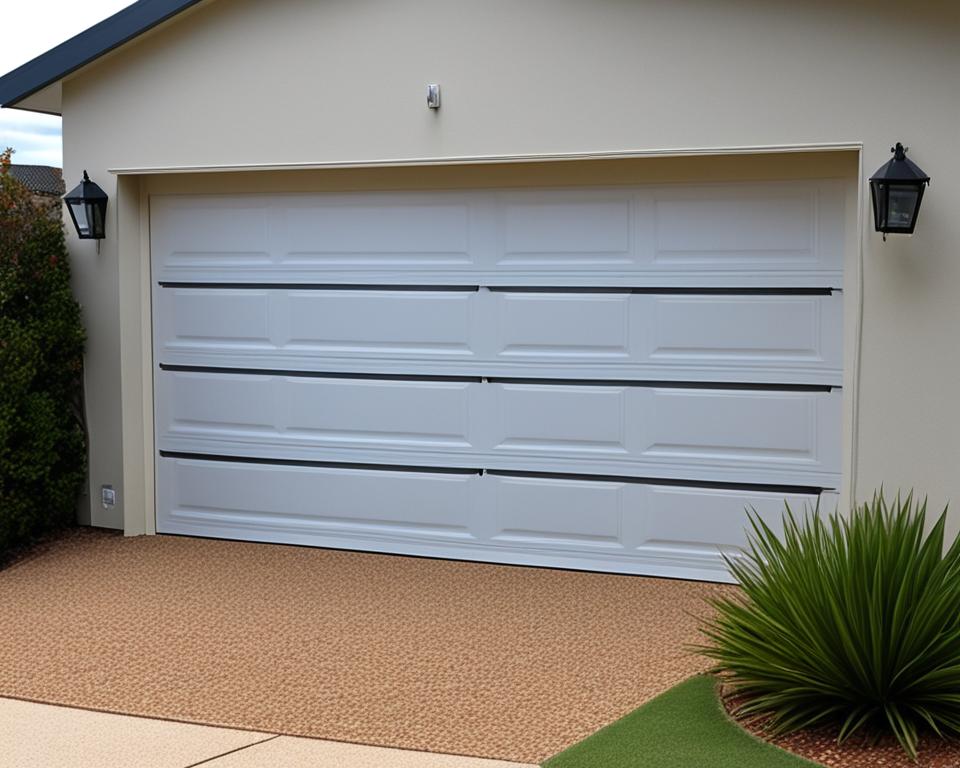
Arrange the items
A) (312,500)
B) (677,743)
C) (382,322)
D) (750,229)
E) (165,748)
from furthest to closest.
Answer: (312,500) < (382,322) < (750,229) < (165,748) < (677,743)

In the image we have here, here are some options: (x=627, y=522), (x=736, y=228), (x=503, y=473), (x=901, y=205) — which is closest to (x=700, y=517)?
(x=627, y=522)

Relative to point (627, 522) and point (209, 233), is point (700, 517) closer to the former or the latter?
point (627, 522)

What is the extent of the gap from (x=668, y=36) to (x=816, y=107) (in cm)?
89

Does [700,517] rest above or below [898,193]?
below

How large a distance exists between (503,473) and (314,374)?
1.40 m

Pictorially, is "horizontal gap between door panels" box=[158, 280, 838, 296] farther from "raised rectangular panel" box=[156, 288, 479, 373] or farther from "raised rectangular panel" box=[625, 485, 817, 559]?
"raised rectangular panel" box=[625, 485, 817, 559]

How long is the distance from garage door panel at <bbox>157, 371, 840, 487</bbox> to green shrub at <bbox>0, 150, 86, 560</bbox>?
2.07ft

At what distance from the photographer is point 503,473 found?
7723 mm

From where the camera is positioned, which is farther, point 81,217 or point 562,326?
point 81,217

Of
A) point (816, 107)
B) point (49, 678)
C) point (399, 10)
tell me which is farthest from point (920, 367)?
point (49, 678)

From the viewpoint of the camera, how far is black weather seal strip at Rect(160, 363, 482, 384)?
25.6 ft

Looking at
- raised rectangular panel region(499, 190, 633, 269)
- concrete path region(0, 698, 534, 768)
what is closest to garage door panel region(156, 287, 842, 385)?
raised rectangular panel region(499, 190, 633, 269)

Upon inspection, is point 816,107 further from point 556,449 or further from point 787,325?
point 556,449

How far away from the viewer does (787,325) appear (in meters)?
7.08
